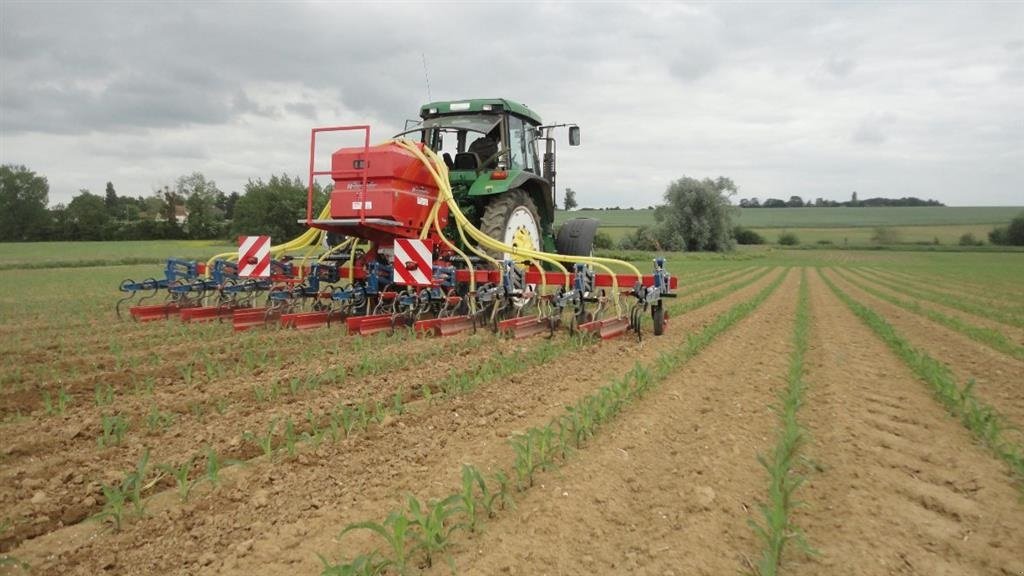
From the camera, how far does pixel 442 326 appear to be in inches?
276

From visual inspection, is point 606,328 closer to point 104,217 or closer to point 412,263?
point 412,263

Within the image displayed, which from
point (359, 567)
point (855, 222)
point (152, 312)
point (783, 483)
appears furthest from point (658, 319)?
point (855, 222)

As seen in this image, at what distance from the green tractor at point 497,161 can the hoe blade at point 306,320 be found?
215cm

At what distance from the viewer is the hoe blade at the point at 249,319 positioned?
739 centimetres

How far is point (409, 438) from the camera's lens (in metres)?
3.61

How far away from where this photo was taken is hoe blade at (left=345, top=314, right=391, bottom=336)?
23.1 feet

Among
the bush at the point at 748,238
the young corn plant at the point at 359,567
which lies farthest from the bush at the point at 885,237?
the young corn plant at the point at 359,567

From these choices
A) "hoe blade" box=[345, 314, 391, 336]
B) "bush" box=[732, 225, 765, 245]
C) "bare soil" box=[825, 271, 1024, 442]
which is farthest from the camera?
"bush" box=[732, 225, 765, 245]

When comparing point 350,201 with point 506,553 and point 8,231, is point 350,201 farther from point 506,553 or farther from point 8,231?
point 8,231

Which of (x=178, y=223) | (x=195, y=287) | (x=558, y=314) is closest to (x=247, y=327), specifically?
(x=195, y=287)

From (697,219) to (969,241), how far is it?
26370 millimetres

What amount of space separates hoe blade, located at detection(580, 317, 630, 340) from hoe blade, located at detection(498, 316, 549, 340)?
552mm

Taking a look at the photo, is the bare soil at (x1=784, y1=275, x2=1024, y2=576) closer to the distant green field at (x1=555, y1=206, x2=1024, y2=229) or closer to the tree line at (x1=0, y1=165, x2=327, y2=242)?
the tree line at (x1=0, y1=165, x2=327, y2=242)

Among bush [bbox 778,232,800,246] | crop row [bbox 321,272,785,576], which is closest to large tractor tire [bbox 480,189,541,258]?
crop row [bbox 321,272,785,576]
